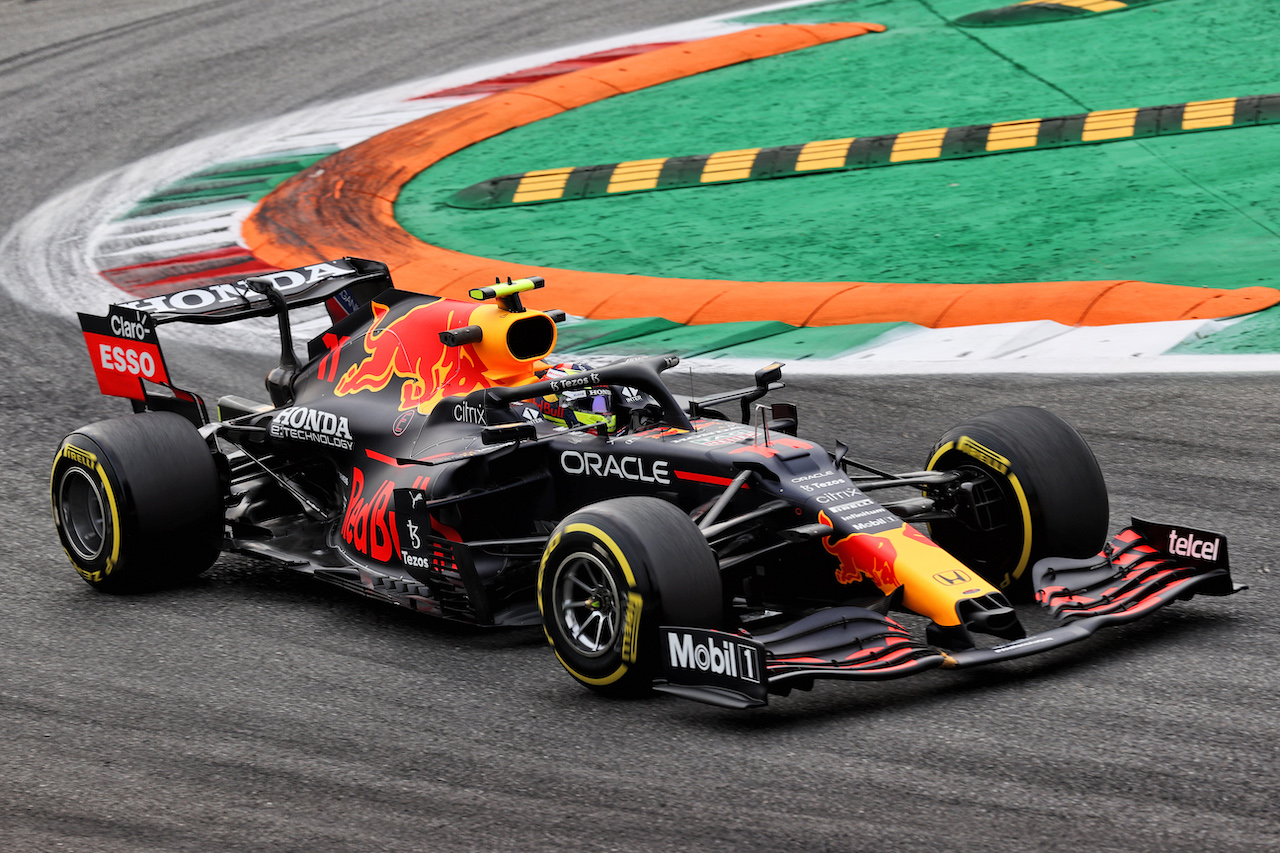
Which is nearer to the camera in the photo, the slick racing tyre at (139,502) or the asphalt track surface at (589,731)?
the asphalt track surface at (589,731)

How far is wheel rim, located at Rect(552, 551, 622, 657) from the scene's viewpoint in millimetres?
5828

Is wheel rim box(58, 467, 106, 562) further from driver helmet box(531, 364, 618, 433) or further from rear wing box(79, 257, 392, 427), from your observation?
driver helmet box(531, 364, 618, 433)

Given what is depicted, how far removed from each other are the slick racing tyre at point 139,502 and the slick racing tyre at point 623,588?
247cm

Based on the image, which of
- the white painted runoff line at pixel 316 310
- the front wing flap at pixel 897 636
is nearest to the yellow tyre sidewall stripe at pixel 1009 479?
the front wing flap at pixel 897 636

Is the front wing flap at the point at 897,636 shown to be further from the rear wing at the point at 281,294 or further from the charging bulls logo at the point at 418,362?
the rear wing at the point at 281,294

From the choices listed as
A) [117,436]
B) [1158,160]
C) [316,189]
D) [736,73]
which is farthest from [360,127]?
[117,436]

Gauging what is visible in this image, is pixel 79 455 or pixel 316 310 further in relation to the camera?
pixel 316 310

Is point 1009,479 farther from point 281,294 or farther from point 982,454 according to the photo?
point 281,294

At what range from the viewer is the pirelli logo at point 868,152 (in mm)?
15109

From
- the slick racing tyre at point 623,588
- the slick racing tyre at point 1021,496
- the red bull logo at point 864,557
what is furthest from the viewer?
the slick racing tyre at point 1021,496

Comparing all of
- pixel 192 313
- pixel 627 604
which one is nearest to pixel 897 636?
pixel 627 604

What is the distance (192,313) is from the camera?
27.5 feet

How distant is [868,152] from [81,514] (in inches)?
392

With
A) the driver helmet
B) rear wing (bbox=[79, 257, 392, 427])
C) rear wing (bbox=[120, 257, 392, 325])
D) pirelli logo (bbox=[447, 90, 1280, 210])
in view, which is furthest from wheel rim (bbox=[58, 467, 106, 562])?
pirelli logo (bbox=[447, 90, 1280, 210])
